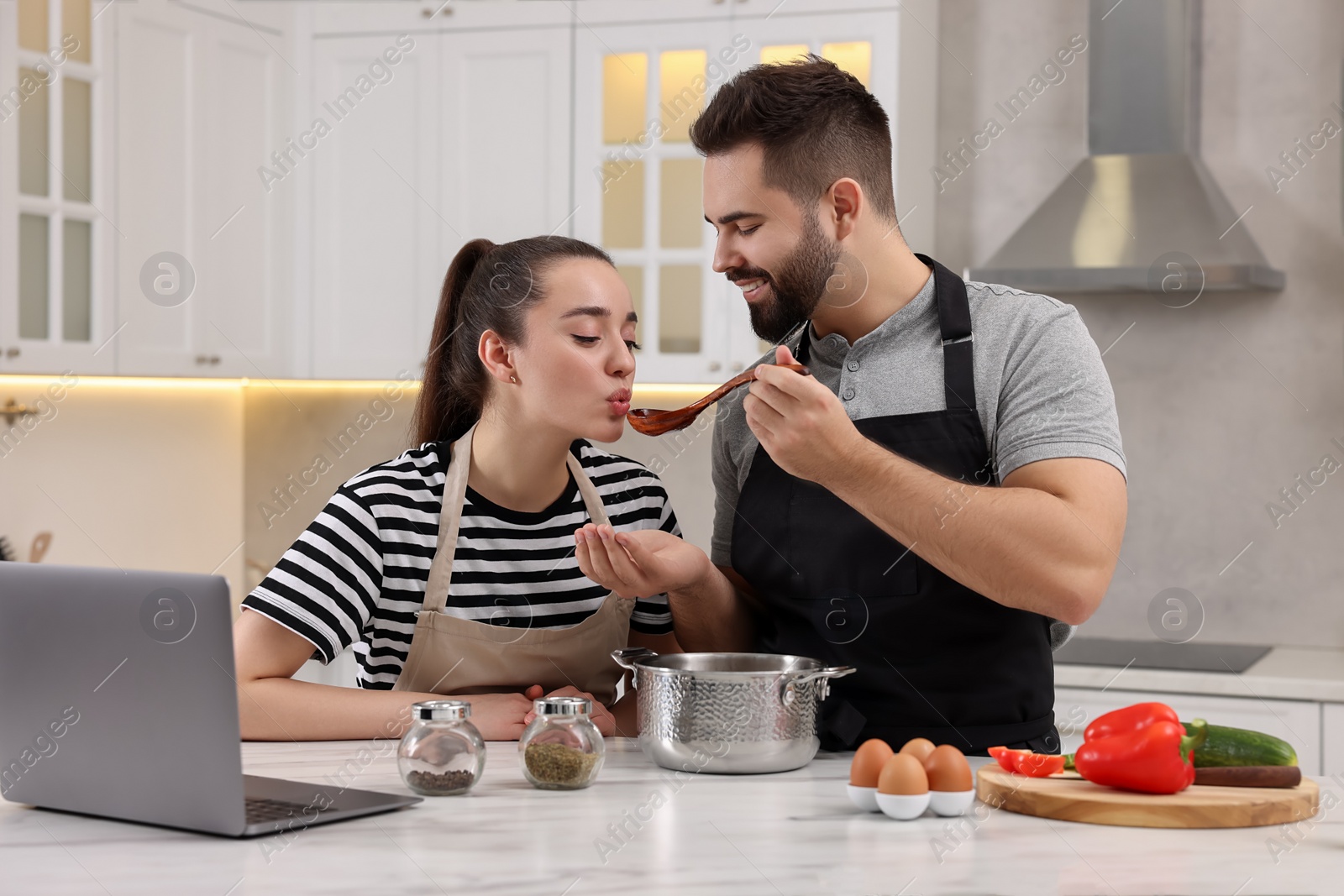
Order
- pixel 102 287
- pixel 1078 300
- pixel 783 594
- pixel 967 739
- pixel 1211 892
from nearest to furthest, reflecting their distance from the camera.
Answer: pixel 1211 892
pixel 967 739
pixel 783 594
pixel 102 287
pixel 1078 300

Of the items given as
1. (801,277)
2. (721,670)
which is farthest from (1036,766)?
(801,277)

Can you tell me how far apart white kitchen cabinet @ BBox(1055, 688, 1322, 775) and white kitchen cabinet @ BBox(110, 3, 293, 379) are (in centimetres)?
214

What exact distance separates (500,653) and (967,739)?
1.98 ft

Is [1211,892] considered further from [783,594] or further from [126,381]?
[126,381]

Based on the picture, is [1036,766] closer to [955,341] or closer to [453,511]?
[955,341]

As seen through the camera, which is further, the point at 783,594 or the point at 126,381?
the point at 126,381

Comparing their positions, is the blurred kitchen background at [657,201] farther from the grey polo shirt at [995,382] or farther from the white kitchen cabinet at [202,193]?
the grey polo shirt at [995,382]

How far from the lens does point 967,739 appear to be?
1560 mm

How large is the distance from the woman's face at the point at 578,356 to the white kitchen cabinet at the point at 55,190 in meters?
1.65

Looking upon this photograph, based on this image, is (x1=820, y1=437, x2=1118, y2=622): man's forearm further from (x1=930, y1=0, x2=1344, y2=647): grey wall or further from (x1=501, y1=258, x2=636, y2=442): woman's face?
(x1=930, y1=0, x2=1344, y2=647): grey wall

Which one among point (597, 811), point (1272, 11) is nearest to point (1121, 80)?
point (1272, 11)

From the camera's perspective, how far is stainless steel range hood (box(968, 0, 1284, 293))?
10.1 ft

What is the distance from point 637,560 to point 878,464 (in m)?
0.29

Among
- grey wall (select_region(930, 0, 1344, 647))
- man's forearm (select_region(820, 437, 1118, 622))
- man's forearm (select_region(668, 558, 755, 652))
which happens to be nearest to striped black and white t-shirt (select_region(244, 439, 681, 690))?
man's forearm (select_region(668, 558, 755, 652))
